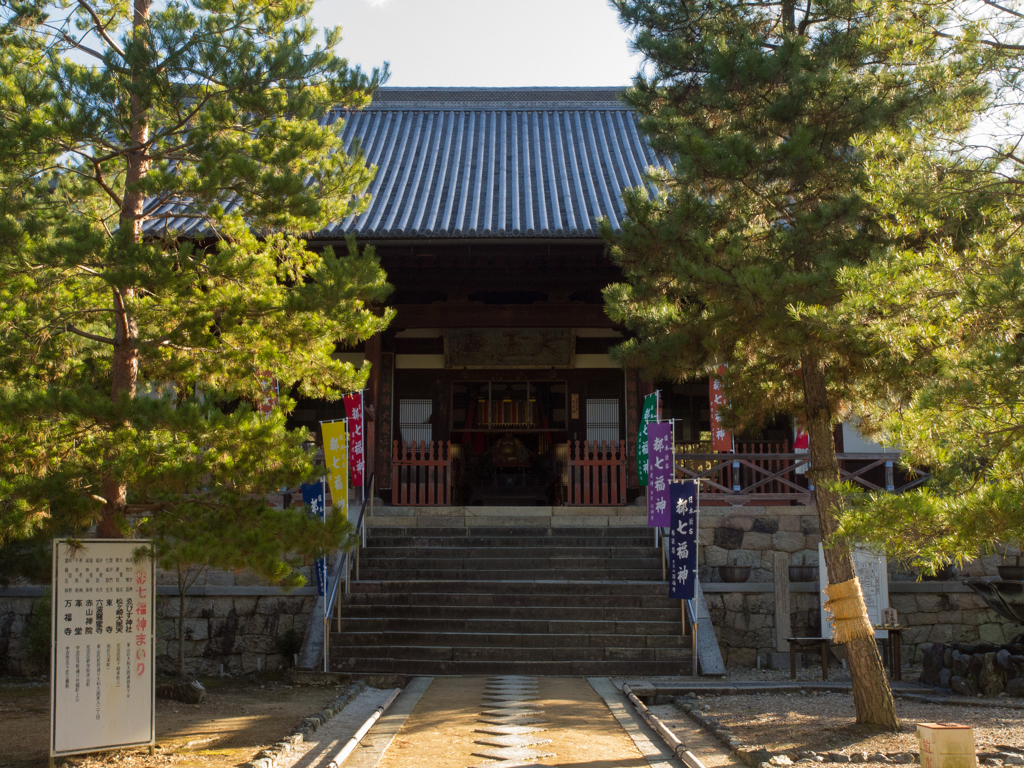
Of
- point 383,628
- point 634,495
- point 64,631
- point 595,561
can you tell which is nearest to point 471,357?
point 634,495

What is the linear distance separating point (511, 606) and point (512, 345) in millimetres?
4786

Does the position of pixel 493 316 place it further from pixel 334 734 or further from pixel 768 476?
pixel 334 734

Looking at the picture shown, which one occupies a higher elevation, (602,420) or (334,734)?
(602,420)

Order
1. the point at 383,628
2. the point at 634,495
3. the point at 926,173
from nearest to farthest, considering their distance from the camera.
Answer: the point at 926,173
the point at 383,628
the point at 634,495

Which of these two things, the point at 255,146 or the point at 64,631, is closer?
the point at 64,631

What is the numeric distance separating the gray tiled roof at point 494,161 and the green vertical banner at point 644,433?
2.23 meters

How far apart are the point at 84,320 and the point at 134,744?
2938 millimetres

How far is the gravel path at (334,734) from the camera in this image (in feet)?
16.6

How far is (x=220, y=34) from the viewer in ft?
17.9

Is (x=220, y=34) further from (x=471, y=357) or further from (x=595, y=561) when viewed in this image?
(x=471, y=357)

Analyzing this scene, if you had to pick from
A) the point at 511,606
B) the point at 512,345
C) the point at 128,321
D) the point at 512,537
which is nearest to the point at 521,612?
the point at 511,606

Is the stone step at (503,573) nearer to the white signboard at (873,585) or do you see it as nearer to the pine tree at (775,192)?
the white signboard at (873,585)

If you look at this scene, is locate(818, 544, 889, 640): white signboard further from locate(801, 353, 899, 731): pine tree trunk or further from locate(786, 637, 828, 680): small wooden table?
locate(801, 353, 899, 731): pine tree trunk

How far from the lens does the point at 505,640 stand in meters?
8.60
